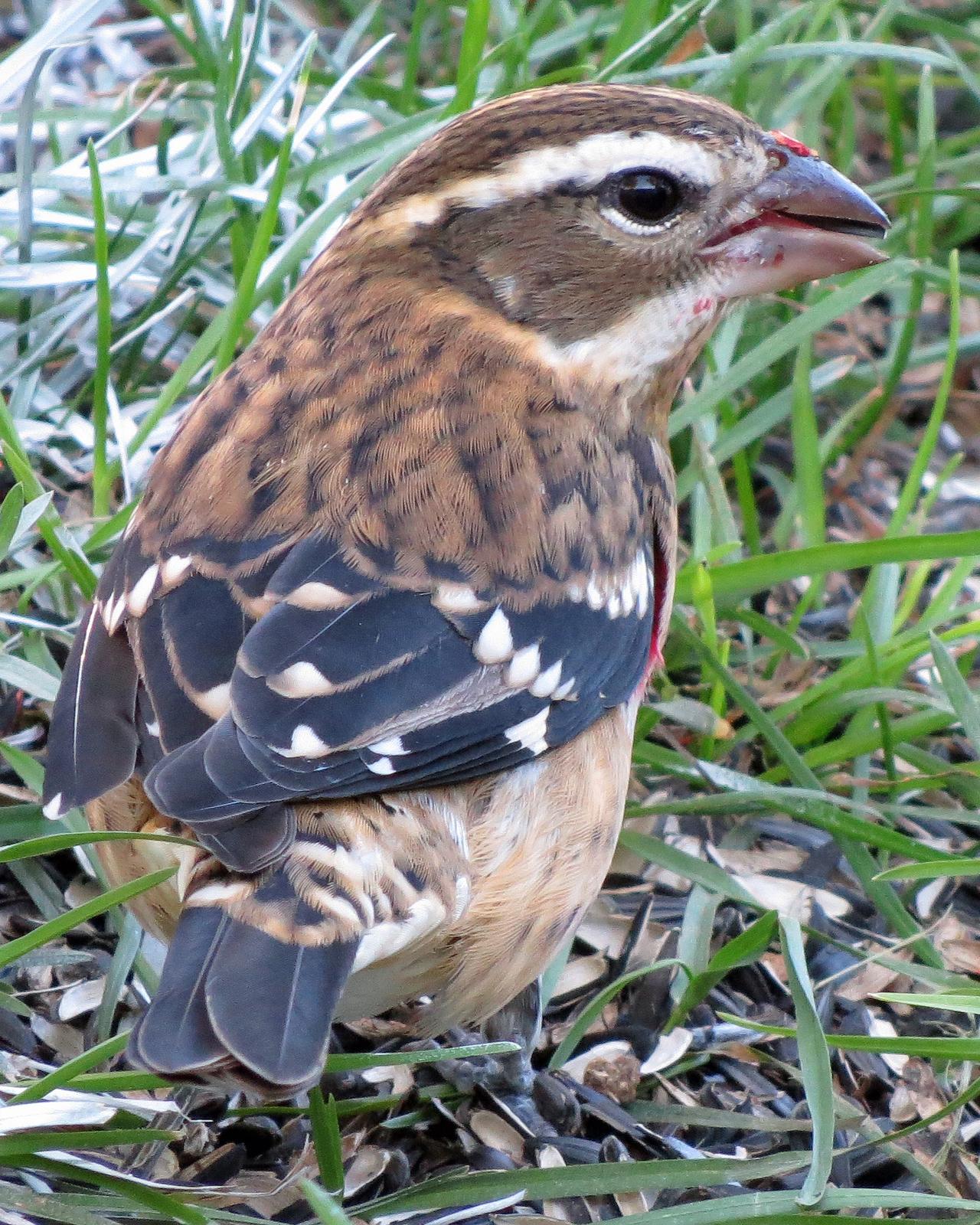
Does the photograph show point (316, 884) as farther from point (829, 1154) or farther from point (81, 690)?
point (829, 1154)

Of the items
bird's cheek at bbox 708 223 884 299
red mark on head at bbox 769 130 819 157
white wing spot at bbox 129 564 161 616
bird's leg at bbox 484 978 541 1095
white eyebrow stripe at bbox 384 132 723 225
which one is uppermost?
white eyebrow stripe at bbox 384 132 723 225

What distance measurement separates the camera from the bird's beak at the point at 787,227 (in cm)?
343

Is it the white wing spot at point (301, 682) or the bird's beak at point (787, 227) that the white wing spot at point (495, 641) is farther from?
the bird's beak at point (787, 227)

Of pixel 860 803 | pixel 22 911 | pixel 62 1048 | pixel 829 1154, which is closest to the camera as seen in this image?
pixel 829 1154

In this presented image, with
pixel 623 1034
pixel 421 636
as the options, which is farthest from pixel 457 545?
pixel 623 1034

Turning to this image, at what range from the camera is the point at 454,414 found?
3.19 metres

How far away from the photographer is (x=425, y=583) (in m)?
2.89

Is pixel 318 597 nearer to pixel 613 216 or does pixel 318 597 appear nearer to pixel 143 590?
pixel 143 590

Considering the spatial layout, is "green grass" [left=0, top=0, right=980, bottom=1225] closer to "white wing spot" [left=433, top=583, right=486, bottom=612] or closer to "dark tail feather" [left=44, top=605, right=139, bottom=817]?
"dark tail feather" [left=44, top=605, right=139, bottom=817]

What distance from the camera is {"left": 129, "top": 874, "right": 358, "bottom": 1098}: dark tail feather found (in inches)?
92.6

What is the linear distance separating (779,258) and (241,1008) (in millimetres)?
1884

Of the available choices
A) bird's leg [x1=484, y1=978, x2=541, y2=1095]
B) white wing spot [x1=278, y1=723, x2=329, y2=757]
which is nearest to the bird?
white wing spot [x1=278, y1=723, x2=329, y2=757]

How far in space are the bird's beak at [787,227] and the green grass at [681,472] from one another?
605mm

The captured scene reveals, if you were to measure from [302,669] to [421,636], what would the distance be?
0.23 meters
